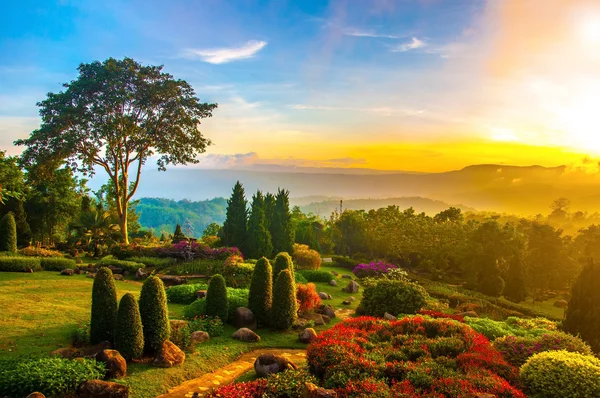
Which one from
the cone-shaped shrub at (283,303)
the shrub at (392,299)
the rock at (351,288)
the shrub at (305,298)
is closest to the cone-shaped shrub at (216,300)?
the cone-shaped shrub at (283,303)

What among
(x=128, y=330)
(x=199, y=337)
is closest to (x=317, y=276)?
(x=199, y=337)

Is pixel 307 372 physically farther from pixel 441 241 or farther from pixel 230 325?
pixel 441 241

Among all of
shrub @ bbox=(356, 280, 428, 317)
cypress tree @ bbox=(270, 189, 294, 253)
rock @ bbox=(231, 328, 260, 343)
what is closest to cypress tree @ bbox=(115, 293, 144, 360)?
rock @ bbox=(231, 328, 260, 343)

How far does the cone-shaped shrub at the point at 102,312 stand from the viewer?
31.0 ft

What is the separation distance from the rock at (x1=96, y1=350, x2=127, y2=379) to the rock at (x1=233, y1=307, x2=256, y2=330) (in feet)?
14.6

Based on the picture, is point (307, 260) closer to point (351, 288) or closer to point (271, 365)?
point (351, 288)

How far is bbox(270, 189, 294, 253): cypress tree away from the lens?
96.8 feet

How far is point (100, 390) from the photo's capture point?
754 centimetres

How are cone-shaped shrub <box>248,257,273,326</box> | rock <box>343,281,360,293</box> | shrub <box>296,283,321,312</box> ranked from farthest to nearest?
rock <box>343,281,360,293</box> → shrub <box>296,283,321,312</box> → cone-shaped shrub <box>248,257,273,326</box>

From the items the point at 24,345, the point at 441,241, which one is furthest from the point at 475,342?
the point at 441,241

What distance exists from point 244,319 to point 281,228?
55.6 feet

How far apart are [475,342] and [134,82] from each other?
2842 centimetres

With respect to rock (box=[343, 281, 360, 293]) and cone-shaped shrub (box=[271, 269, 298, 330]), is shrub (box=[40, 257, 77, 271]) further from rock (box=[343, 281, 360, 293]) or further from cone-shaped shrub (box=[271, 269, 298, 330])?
rock (box=[343, 281, 360, 293])

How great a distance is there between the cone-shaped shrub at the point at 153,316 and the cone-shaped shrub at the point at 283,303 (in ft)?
12.6
